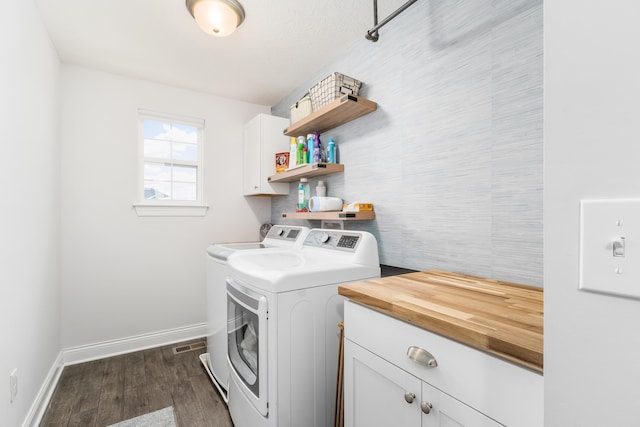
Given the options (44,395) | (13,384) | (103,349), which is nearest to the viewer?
(13,384)

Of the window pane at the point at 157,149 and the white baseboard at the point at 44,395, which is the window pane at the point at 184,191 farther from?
the white baseboard at the point at 44,395

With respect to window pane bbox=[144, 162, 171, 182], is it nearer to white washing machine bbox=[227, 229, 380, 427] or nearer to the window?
the window

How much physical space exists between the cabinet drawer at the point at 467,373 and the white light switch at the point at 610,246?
0.34 metres

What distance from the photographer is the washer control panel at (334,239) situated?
1.66 metres

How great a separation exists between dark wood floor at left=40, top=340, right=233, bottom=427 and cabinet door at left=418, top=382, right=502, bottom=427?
142cm

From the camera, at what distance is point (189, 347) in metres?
2.74

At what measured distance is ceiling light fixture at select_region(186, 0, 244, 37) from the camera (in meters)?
1.68

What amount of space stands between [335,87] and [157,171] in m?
1.98

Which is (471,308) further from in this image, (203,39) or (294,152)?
(203,39)

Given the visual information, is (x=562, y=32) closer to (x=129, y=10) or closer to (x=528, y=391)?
(x=528, y=391)

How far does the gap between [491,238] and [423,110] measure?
2.55 ft

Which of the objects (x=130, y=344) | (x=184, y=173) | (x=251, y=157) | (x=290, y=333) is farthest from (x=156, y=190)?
(x=290, y=333)

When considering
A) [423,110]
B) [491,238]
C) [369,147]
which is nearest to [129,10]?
[369,147]

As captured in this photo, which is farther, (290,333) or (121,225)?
(121,225)
